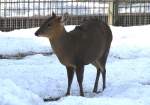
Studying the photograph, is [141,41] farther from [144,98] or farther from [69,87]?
[144,98]

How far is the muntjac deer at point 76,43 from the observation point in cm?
1102

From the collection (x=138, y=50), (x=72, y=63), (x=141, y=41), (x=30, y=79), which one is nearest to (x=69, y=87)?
(x=72, y=63)

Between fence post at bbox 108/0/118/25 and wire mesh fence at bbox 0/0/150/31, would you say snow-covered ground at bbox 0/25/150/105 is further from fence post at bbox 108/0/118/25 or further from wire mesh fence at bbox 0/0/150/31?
wire mesh fence at bbox 0/0/150/31

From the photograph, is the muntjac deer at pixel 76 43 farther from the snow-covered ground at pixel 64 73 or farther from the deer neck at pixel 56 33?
the snow-covered ground at pixel 64 73

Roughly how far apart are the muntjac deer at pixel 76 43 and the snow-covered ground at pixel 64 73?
2.14 feet

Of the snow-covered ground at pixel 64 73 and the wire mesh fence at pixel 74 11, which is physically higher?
the wire mesh fence at pixel 74 11

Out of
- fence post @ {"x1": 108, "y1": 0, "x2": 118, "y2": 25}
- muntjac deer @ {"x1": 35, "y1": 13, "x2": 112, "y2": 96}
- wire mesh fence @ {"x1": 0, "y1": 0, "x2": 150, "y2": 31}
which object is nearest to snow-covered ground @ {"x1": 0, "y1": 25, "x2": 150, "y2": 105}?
muntjac deer @ {"x1": 35, "y1": 13, "x2": 112, "y2": 96}

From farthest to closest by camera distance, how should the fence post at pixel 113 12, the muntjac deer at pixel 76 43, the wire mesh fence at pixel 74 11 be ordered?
the fence post at pixel 113 12 < the wire mesh fence at pixel 74 11 < the muntjac deer at pixel 76 43

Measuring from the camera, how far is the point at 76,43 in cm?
1127

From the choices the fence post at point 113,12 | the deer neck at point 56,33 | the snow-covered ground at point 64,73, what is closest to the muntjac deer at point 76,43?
the deer neck at point 56,33

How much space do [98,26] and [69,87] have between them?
1554mm

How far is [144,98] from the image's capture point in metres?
9.89

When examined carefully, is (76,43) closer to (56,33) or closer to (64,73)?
(56,33)

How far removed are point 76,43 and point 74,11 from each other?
1065cm
